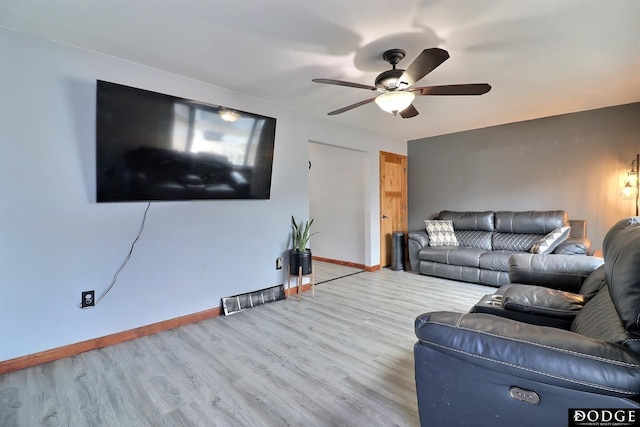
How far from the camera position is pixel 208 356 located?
2.21 metres

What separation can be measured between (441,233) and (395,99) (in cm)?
308

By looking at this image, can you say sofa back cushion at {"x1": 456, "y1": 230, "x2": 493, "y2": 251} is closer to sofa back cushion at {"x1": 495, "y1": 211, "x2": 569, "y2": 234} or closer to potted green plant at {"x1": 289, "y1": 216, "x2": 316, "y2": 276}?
sofa back cushion at {"x1": 495, "y1": 211, "x2": 569, "y2": 234}

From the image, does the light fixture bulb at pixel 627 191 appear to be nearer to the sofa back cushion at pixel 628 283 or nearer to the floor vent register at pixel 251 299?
the sofa back cushion at pixel 628 283

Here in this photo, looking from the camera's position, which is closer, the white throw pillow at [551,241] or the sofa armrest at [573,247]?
the sofa armrest at [573,247]

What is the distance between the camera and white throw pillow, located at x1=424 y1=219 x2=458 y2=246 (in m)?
4.67

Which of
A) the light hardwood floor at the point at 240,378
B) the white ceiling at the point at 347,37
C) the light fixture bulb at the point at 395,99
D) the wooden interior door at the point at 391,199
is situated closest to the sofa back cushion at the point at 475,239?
the wooden interior door at the point at 391,199

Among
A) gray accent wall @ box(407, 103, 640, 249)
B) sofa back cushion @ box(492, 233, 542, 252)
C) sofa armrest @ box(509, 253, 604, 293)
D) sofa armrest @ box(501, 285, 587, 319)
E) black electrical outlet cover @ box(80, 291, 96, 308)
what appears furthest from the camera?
sofa back cushion @ box(492, 233, 542, 252)

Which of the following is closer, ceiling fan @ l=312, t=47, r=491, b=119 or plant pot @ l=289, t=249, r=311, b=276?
ceiling fan @ l=312, t=47, r=491, b=119

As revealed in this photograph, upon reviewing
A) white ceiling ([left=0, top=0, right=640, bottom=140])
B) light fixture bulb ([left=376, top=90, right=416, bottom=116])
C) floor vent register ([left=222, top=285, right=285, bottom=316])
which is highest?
white ceiling ([left=0, top=0, right=640, bottom=140])

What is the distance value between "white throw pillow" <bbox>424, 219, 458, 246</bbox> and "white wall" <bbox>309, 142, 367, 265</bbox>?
3.54 ft

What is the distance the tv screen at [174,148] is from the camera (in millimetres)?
2301

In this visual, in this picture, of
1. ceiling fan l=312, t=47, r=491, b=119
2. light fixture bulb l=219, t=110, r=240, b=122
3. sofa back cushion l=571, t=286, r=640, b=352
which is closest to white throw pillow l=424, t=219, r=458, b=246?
ceiling fan l=312, t=47, r=491, b=119

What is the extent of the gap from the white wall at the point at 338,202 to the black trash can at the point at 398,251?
50 cm

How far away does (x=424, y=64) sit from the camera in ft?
6.23
